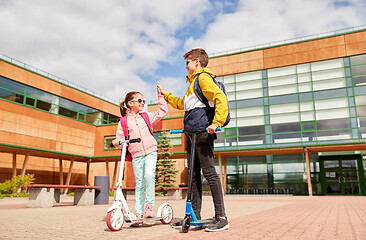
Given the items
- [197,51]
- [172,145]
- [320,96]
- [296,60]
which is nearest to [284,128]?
[320,96]

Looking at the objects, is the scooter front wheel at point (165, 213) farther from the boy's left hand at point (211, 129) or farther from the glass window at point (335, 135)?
the glass window at point (335, 135)

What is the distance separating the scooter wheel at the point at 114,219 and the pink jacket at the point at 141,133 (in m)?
0.95

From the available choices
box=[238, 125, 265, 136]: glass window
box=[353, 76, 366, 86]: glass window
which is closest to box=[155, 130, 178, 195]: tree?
box=[238, 125, 265, 136]: glass window

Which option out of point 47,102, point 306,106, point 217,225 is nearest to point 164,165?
point 47,102

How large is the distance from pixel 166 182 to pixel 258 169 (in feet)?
27.5

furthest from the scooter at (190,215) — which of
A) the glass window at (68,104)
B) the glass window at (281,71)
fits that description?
the glass window at (68,104)

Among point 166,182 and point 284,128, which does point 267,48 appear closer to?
point 284,128

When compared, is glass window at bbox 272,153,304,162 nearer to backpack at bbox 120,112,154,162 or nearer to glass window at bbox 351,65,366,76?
glass window at bbox 351,65,366,76

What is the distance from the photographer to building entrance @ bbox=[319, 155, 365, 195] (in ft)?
80.0

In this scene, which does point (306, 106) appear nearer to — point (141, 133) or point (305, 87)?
point (305, 87)

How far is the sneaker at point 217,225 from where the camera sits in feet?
11.6

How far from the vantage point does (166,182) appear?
91.7 feet

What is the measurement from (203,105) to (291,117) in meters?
23.5

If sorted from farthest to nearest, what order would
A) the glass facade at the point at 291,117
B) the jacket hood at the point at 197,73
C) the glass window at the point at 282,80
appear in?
1. the glass window at the point at 282,80
2. the glass facade at the point at 291,117
3. the jacket hood at the point at 197,73
